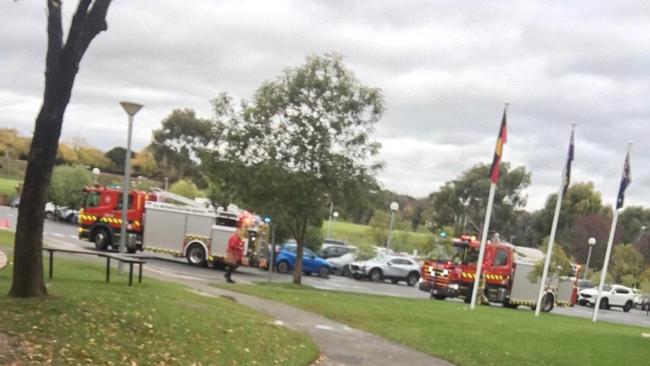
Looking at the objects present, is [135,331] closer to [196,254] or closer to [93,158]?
[196,254]

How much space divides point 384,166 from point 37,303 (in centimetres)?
1669

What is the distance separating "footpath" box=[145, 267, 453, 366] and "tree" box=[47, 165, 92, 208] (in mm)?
41995

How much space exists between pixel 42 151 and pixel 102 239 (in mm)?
20443

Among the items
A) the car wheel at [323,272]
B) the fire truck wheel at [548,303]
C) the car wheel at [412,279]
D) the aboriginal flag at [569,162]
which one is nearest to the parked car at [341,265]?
the car wheel at [412,279]

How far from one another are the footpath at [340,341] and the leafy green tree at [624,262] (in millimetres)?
37477

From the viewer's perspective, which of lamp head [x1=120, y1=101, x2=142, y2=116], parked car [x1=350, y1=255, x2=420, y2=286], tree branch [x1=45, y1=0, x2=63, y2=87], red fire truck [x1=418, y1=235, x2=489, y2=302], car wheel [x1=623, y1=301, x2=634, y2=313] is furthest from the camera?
car wheel [x1=623, y1=301, x2=634, y2=313]

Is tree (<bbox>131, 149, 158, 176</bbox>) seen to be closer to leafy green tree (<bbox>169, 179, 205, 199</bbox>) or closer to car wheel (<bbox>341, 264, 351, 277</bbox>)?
leafy green tree (<bbox>169, 179, 205, 199</bbox>)

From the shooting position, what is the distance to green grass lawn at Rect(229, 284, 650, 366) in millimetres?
12531

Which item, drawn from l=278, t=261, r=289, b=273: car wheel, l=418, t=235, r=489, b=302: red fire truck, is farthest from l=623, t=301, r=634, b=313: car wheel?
l=278, t=261, r=289, b=273: car wheel

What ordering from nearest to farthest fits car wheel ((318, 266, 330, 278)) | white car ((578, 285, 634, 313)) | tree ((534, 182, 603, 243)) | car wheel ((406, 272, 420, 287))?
car wheel ((318, 266, 330, 278)) → car wheel ((406, 272, 420, 287)) → white car ((578, 285, 634, 313)) → tree ((534, 182, 603, 243))

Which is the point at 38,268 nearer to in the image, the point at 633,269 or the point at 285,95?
the point at 285,95

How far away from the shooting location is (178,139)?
7581 cm

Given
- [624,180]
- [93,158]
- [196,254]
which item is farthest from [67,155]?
[624,180]

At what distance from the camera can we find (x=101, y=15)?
1009 cm
